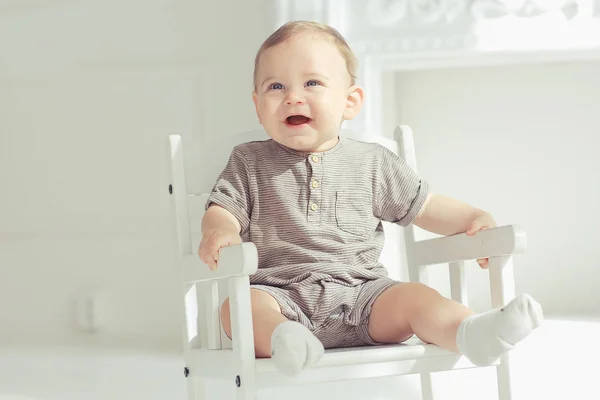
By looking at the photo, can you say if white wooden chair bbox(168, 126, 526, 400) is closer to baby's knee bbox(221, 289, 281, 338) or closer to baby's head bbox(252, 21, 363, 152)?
baby's knee bbox(221, 289, 281, 338)

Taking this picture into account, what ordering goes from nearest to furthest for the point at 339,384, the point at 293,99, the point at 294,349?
1. the point at 294,349
2. the point at 293,99
3. the point at 339,384

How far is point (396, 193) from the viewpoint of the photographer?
4.45 feet

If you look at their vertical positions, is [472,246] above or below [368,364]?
above

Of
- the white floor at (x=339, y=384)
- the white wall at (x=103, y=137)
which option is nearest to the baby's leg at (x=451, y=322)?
the white floor at (x=339, y=384)

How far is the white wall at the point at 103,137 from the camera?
2195 millimetres

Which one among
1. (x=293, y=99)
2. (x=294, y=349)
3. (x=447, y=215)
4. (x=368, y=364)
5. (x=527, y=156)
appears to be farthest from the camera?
(x=527, y=156)

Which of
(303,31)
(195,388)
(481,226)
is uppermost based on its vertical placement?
(303,31)

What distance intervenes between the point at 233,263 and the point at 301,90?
30cm

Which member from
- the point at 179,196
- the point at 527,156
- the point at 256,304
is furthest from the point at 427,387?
the point at 527,156

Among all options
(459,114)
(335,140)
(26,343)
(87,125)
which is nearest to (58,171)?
(87,125)

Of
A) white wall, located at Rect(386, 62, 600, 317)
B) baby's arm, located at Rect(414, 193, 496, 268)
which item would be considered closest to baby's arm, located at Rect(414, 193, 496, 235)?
baby's arm, located at Rect(414, 193, 496, 268)

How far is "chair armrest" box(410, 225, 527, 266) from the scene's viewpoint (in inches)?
45.5

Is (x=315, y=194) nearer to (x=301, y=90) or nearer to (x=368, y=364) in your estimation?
(x=301, y=90)

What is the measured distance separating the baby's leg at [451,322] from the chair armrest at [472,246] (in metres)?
0.10
